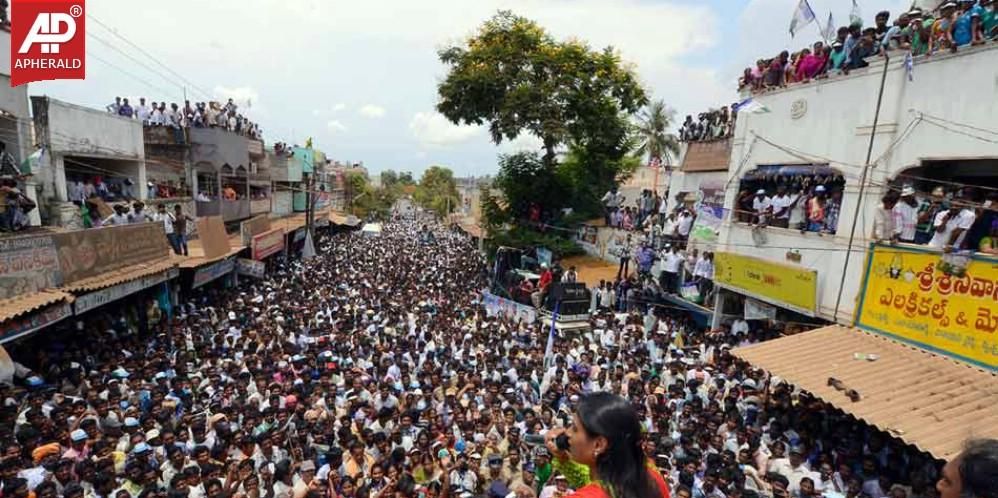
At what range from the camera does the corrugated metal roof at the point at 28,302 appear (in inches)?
312

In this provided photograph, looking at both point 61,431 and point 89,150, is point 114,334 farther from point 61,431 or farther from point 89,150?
point 89,150

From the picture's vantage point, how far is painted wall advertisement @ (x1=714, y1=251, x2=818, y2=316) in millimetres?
11289

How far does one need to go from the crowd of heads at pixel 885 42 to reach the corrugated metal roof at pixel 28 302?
49.5 ft

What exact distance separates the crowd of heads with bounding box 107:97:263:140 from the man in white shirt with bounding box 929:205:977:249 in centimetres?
2184

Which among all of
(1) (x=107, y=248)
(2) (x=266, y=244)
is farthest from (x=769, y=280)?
(2) (x=266, y=244)

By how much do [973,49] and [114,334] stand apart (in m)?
16.7

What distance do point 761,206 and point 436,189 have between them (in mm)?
75171

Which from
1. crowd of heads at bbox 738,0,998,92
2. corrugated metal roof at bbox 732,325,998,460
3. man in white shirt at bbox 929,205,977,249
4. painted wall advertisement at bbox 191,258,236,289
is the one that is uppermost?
crowd of heads at bbox 738,0,998,92

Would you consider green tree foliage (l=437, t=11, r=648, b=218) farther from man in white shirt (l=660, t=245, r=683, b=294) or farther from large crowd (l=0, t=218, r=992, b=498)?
large crowd (l=0, t=218, r=992, b=498)

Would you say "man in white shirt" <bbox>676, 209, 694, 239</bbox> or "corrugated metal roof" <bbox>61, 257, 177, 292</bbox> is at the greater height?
"man in white shirt" <bbox>676, 209, 694, 239</bbox>

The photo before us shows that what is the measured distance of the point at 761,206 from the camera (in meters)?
13.1

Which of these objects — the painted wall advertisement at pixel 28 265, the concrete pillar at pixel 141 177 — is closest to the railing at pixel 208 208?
the concrete pillar at pixel 141 177

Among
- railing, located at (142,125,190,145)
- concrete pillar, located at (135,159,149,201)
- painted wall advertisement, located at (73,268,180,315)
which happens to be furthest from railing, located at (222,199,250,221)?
painted wall advertisement, located at (73,268,180,315)

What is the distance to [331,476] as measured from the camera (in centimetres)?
605
